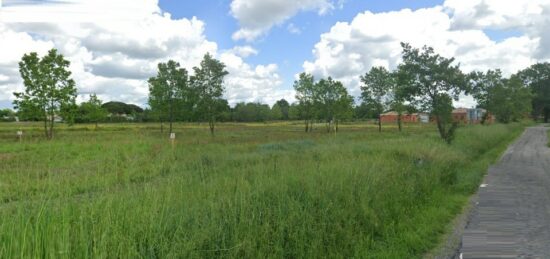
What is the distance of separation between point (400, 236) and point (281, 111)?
450 ft

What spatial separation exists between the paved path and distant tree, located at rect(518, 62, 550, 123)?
11963cm

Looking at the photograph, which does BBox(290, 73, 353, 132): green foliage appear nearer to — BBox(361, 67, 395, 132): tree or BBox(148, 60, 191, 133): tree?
BBox(361, 67, 395, 132): tree

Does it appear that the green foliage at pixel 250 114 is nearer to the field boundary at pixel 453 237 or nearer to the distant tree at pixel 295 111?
the distant tree at pixel 295 111

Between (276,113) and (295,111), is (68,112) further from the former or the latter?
(276,113)

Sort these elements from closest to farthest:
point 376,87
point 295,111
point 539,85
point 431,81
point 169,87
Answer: point 431,81 → point 169,87 → point 376,87 → point 295,111 → point 539,85

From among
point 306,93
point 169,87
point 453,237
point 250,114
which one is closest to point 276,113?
point 250,114

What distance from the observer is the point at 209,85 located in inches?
1501

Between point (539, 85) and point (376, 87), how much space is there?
8705cm

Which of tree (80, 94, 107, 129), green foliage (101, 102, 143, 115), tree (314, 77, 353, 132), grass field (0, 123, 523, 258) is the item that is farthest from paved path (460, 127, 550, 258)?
green foliage (101, 102, 143, 115)

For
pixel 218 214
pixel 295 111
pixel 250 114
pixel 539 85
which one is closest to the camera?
pixel 218 214

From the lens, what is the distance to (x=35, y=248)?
10.6 feet

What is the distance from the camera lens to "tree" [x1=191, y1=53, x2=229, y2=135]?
37.9 m

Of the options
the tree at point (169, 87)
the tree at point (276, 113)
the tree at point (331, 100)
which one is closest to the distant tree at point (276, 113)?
the tree at point (276, 113)

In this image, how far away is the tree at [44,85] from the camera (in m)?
32.9
